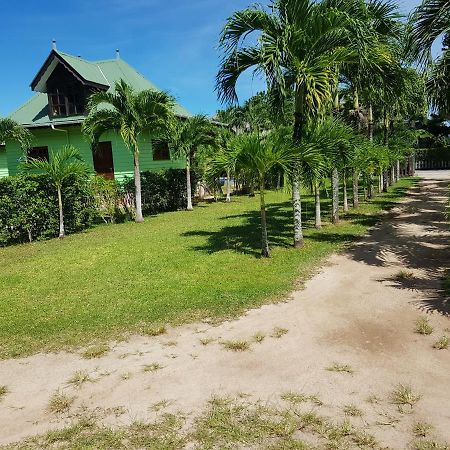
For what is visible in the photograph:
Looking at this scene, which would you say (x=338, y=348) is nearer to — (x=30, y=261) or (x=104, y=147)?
(x=30, y=261)

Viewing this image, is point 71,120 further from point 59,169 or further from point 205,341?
point 205,341

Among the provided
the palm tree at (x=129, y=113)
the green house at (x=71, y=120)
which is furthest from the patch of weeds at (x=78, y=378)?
the green house at (x=71, y=120)

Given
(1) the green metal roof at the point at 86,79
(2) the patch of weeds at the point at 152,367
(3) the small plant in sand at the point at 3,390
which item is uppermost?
(1) the green metal roof at the point at 86,79

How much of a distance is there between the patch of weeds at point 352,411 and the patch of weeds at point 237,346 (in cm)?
137

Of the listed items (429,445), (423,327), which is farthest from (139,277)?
(429,445)

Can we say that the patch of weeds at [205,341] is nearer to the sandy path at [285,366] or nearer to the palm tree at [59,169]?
the sandy path at [285,366]

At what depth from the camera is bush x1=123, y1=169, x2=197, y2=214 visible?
58.2ft

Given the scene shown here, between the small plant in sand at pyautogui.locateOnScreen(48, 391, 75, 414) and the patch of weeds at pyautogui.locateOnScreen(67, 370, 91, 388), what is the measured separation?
197 millimetres

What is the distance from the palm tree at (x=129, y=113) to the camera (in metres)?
14.4

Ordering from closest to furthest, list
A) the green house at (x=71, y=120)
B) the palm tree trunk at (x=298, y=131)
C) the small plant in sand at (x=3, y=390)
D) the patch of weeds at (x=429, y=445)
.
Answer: the patch of weeds at (x=429, y=445) < the small plant in sand at (x=3, y=390) < the palm tree trunk at (x=298, y=131) < the green house at (x=71, y=120)

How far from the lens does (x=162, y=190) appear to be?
18516 millimetres

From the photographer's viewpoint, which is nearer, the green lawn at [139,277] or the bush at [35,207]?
the green lawn at [139,277]

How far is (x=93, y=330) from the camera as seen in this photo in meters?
5.13

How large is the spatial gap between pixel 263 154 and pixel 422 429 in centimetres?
549
